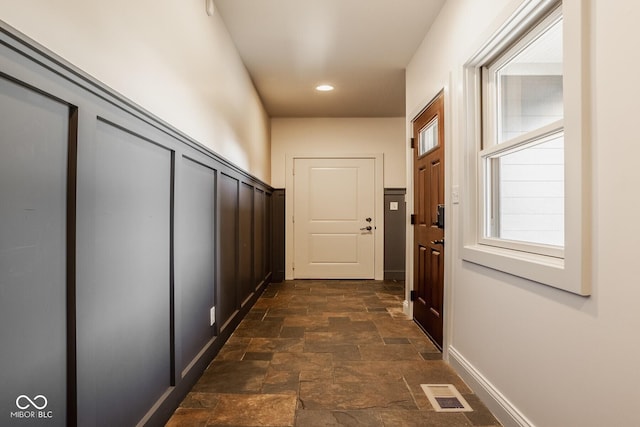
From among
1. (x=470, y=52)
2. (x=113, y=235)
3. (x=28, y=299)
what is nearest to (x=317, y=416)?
(x=113, y=235)

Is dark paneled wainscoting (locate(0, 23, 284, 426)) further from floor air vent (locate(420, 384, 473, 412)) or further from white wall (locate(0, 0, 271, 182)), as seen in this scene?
floor air vent (locate(420, 384, 473, 412))

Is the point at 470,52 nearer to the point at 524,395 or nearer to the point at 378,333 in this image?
the point at 524,395

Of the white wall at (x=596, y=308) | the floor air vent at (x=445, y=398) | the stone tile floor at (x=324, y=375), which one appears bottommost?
the floor air vent at (x=445, y=398)

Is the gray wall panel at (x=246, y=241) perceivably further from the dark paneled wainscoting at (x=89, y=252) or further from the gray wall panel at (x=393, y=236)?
the gray wall panel at (x=393, y=236)

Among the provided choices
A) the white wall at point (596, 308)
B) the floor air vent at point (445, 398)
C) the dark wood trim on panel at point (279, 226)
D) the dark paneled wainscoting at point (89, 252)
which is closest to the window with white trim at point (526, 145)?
the white wall at point (596, 308)

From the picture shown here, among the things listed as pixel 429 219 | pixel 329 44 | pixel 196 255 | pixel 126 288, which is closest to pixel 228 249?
pixel 196 255

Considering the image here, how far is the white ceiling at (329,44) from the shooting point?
2.68m

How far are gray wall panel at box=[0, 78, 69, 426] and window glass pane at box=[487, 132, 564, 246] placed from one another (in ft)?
5.94

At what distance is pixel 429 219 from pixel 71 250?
2.50 metres

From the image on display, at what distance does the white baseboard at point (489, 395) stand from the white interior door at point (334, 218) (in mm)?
3254

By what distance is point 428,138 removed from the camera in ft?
9.95

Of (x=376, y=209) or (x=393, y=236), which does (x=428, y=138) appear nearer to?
(x=376, y=209)

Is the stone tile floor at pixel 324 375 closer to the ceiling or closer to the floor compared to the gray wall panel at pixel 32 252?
closer to the floor

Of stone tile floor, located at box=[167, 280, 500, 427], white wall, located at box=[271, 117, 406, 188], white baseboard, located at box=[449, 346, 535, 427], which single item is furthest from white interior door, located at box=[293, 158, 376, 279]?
white baseboard, located at box=[449, 346, 535, 427]
